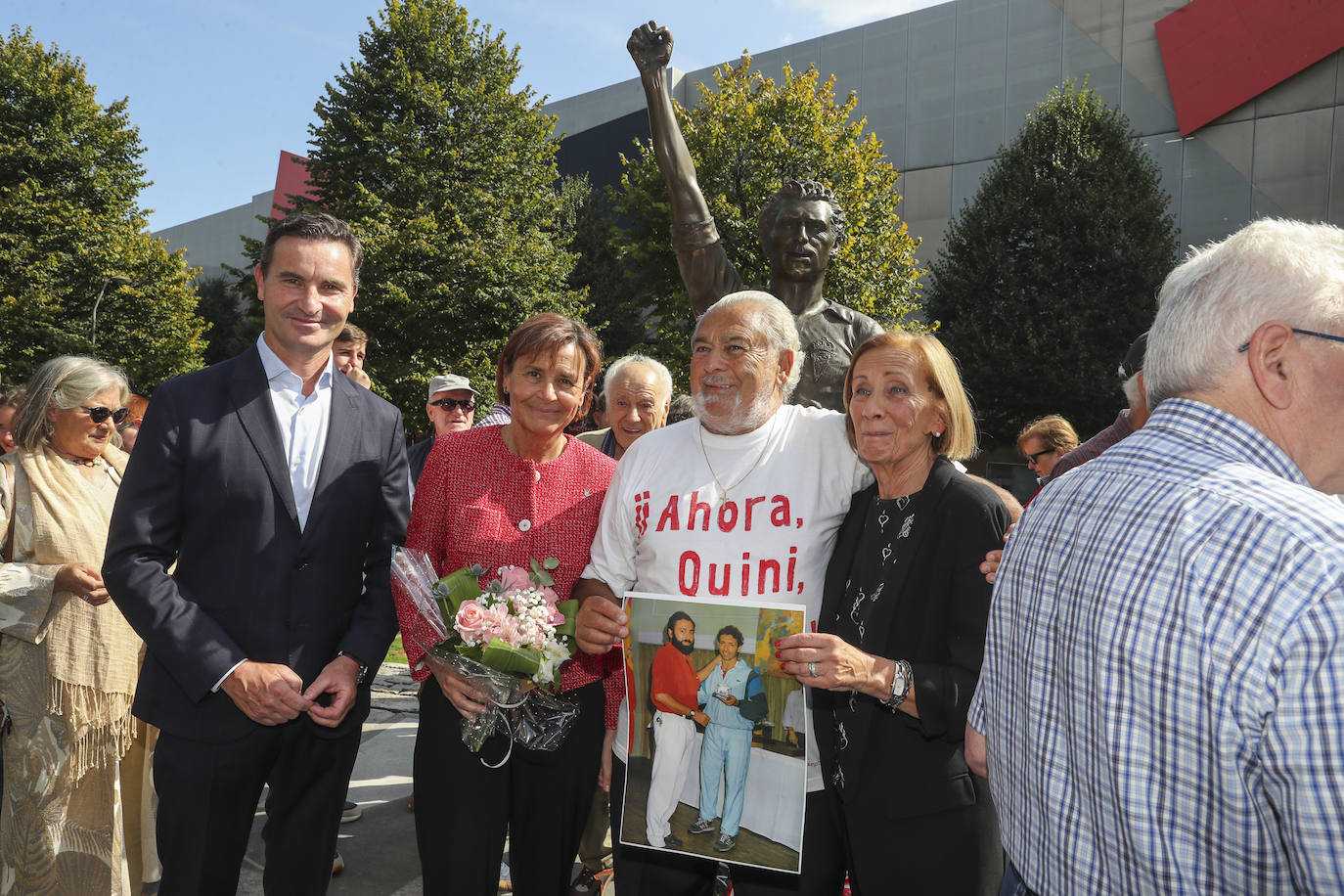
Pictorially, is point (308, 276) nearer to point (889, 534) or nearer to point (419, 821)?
point (419, 821)

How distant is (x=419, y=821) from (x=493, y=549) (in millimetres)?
881

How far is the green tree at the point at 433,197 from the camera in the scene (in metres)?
23.0

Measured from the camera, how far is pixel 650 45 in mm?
3688

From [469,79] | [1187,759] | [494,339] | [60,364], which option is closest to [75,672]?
[60,364]

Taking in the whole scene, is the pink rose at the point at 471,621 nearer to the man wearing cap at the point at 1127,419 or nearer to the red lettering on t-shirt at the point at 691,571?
the red lettering on t-shirt at the point at 691,571

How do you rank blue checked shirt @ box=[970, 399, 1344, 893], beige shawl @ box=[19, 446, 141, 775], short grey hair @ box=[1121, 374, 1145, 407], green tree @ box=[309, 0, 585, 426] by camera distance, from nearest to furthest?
1. blue checked shirt @ box=[970, 399, 1344, 893]
2. short grey hair @ box=[1121, 374, 1145, 407]
3. beige shawl @ box=[19, 446, 141, 775]
4. green tree @ box=[309, 0, 585, 426]

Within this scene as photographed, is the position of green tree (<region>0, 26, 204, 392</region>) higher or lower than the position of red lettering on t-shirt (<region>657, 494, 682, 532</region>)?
higher

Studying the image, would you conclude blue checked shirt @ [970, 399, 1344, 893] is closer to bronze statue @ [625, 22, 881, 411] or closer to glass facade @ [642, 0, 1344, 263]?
bronze statue @ [625, 22, 881, 411]

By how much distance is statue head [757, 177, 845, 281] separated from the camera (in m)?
3.93

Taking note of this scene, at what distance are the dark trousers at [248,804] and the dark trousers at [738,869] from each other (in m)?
0.96

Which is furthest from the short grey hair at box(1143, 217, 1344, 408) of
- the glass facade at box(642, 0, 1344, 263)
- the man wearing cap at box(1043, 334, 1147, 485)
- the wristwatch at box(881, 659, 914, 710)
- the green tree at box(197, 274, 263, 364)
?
the green tree at box(197, 274, 263, 364)

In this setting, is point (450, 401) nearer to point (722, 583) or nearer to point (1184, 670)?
point (722, 583)

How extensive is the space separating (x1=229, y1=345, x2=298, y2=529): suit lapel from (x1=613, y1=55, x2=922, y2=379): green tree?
1698 cm

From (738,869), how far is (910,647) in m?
0.81
